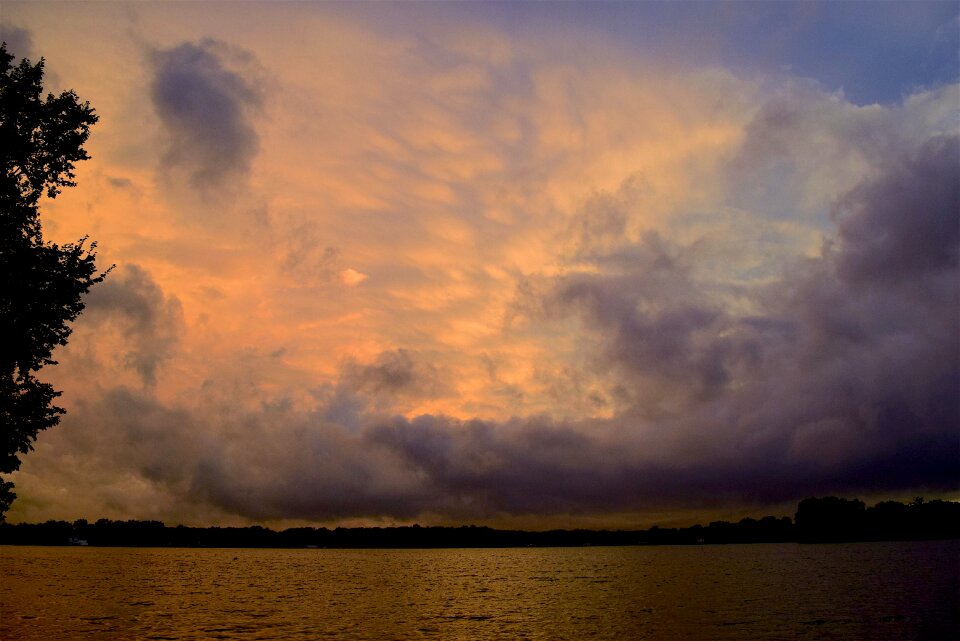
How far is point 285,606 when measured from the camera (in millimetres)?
88000

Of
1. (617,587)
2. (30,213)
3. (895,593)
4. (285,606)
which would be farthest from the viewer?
(617,587)

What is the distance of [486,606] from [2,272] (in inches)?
2949

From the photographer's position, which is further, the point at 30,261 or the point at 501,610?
the point at 501,610

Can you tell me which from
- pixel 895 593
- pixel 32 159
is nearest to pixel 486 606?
pixel 895 593

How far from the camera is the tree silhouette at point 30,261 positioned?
32781 millimetres

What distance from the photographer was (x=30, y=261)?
3300 cm

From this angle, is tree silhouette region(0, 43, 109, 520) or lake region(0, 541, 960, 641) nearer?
tree silhouette region(0, 43, 109, 520)

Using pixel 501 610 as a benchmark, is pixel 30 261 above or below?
above

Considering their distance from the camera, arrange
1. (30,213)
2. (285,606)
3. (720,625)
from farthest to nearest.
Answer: (285,606) → (720,625) → (30,213)

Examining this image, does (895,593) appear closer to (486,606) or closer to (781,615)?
(781,615)

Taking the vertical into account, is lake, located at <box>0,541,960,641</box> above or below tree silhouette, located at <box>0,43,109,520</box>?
below

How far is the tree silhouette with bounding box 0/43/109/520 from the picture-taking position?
1291 inches

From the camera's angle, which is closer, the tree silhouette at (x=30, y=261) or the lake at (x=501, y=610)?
the tree silhouette at (x=30, y=261)

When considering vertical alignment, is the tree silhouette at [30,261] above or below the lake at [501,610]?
above
